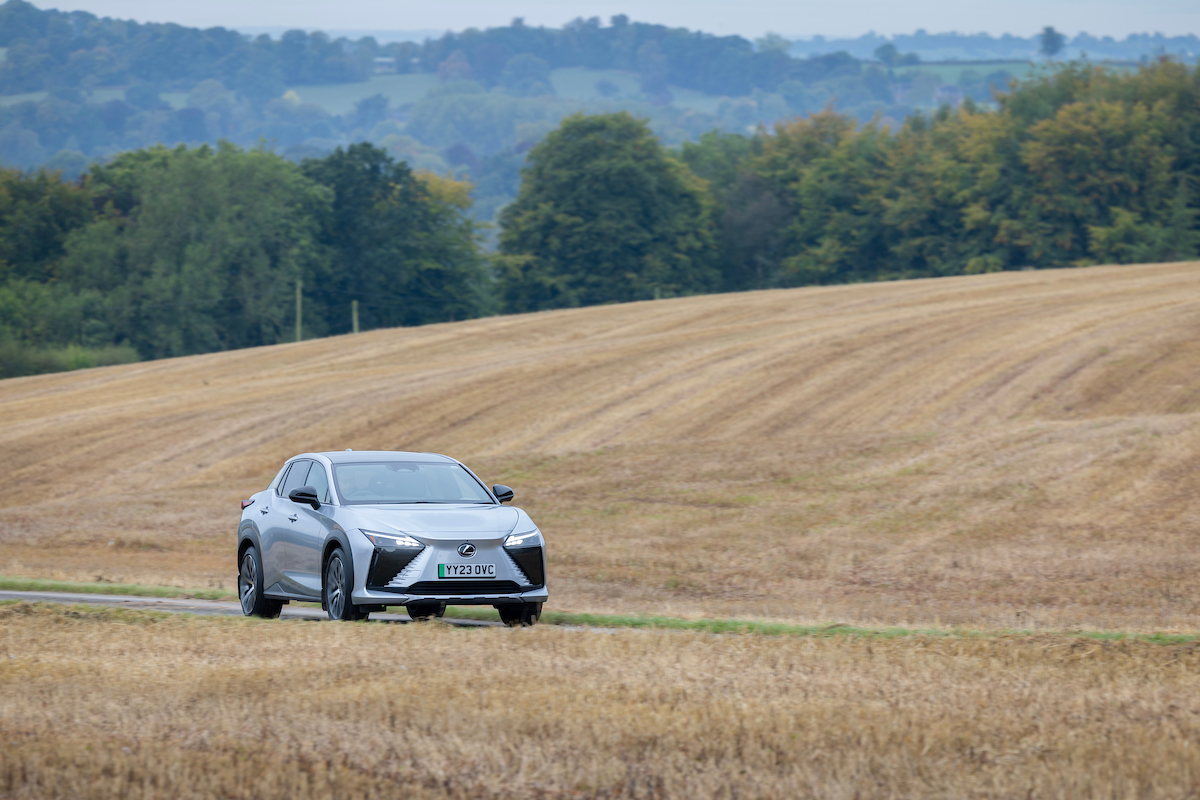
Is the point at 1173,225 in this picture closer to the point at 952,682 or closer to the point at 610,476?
the point at 610,476

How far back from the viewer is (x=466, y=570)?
11.3 metres

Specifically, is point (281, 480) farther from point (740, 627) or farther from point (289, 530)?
point (740, 627)

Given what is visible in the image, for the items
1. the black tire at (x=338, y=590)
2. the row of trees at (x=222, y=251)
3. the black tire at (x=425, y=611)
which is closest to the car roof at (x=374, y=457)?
the black tire at (x=338, y=590)

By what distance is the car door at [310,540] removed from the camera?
475 inches

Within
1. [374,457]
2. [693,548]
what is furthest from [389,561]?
[693,548]

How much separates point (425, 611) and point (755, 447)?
1584 cm

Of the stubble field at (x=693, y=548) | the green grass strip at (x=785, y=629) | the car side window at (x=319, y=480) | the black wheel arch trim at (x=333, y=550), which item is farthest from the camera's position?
the car side window at (x=319, y=480)

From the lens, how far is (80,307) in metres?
78.4

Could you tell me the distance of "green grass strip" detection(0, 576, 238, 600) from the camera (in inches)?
622

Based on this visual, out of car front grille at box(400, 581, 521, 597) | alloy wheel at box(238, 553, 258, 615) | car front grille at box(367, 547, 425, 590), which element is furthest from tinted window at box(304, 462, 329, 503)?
car front grille at box(400, 581, 521, 597)

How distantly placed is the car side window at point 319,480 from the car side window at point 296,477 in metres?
0.17

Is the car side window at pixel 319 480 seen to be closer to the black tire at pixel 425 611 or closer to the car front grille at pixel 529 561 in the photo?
the black tire at pixel 425 611

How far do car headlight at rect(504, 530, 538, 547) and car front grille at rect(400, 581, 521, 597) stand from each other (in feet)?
1.08

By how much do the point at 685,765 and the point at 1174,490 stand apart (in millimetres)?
17424
